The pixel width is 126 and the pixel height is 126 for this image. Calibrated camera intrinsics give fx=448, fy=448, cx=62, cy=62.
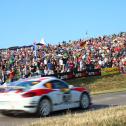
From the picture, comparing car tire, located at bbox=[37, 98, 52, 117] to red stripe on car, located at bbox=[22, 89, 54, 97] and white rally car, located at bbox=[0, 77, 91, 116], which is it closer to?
white rally car, located at bbox=[0, 77, 91, 116]

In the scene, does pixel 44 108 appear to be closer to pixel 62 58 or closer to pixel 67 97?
pixel 67 97

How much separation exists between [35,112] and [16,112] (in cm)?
141

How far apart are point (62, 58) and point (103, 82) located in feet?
12.7

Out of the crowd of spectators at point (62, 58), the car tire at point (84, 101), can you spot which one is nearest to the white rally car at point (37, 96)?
the car tire at point (84, 101)

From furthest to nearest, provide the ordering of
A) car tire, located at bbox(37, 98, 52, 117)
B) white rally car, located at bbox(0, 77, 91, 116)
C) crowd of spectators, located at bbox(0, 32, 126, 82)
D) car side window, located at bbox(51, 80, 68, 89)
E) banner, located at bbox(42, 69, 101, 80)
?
1. crowd of spectators, located at bbox(0, 32, 126, 82)
2. banner, located at bbox(42, 69, 101, 80)
3. car side window, located at bbox(51, 80, 68, 89)
4. car tire, located at bbox(37, 98, 52, 117)
5. white rally car, located at bbox(0, 77, 91, 116)

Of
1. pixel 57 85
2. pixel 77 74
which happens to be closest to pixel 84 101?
pixel 57 85

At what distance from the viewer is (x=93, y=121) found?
11344 mm

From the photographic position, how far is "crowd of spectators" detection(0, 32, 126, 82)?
32.3m

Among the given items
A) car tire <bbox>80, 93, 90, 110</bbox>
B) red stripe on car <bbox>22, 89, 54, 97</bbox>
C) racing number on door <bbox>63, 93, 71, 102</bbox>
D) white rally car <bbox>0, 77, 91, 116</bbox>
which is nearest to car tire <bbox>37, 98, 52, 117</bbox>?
white rally car <bbox>0, 77, 91, 116</bbox>

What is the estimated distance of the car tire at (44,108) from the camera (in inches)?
602

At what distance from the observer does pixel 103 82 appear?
1358 inches

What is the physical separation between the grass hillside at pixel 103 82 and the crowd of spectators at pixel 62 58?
3.90 feet

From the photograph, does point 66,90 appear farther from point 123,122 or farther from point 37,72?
point 37,72

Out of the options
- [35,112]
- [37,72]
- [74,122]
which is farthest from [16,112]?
[37,72]
